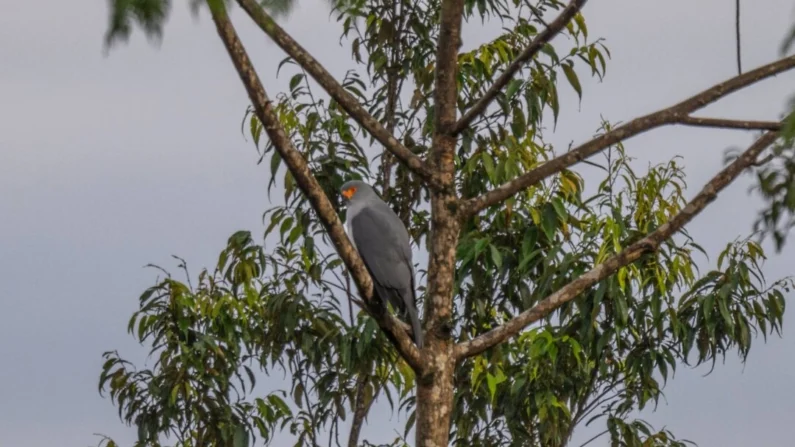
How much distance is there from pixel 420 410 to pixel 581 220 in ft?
7.22

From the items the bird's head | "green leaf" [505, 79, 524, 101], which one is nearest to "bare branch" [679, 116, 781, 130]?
"green leaf" [505, 79, 524, 101]

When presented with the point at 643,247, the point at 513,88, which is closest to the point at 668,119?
the point at 643,247

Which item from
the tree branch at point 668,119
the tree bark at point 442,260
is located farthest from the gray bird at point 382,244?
the tree branch at point 668,119

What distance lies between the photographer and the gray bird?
4879 mm

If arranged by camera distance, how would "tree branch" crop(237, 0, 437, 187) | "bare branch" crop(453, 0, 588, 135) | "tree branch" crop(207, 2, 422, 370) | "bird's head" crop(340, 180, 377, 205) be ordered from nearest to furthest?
"tree branch" crop(207, 2, 422, 370)
"tree branch" crop(237, 0, 437, 187)
"bare branch" crop(453, 0, 588, 135)
"bird's head" crop(340, 180, 377, 205)

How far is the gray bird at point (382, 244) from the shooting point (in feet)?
16.0

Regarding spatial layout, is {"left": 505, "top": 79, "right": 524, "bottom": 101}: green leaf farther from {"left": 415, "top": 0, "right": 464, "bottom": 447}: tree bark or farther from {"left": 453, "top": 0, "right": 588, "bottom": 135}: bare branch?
{"left": 453, "top": 0, "right": 588, "bottom": 135}: bare branch

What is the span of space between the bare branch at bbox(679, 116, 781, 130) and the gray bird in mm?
1224

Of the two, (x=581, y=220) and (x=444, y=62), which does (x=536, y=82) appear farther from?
(x=444, y=62)

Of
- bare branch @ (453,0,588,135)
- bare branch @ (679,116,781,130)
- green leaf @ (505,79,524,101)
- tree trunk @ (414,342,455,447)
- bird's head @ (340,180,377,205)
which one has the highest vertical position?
green leaf @ (505,79,524,101)

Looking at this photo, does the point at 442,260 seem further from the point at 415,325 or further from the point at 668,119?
the point at 668,119

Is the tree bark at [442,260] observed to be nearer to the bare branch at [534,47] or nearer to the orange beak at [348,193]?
the bare branch at [534,47]

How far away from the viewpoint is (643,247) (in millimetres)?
4297

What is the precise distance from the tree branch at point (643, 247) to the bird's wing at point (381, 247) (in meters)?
0.69
